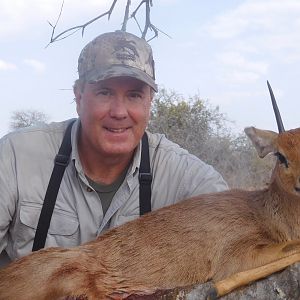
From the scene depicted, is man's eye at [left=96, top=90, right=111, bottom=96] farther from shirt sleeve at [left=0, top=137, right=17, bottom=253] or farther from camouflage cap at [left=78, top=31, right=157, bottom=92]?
shirt sleeve at [left=0, top=137, right=17, bottom=253]

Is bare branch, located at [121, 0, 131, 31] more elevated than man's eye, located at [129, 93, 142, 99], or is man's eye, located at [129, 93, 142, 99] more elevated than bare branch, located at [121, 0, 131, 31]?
bare branch, located at [121, 0, 131, 31]

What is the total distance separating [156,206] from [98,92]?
1.16 m

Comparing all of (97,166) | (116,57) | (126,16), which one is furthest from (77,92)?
(126,16)

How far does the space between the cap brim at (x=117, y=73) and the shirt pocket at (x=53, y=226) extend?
1.21 meters

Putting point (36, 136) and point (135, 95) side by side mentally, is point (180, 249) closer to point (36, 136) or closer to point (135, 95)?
point (135, 95)

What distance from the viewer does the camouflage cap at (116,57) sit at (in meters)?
5.89

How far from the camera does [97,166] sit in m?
6.06

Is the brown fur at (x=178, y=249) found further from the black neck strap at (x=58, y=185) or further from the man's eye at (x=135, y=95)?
the man's eye at (x=135, y=95)

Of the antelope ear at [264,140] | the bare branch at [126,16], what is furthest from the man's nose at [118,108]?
the antelope ear at [264,140]

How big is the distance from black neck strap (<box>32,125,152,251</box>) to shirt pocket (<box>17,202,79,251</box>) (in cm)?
7

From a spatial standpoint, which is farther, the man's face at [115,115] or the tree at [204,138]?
the tree at [204,138]

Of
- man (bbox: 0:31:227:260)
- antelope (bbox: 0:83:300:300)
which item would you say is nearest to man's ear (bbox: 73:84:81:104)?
man (bbox: 0:31:227:260)

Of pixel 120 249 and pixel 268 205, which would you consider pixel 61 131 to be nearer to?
pixel 120 249

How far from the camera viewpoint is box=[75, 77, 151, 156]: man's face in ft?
19.1
